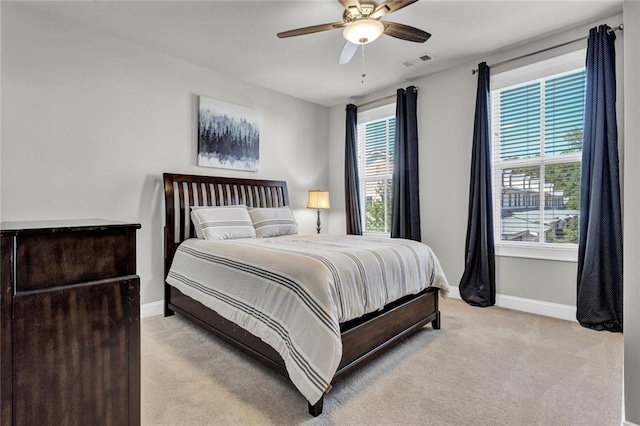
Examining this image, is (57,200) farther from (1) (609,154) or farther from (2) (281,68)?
(1) (609,154)

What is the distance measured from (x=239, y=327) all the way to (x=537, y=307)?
3036mm

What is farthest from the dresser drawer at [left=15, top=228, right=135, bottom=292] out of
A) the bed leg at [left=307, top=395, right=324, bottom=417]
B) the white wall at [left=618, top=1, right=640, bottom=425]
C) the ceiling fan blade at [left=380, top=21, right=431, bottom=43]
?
the ceiling fan blade at [left=380, top=21, right=431, bottom=43]

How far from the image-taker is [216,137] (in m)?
3.98

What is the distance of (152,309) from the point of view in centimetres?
339

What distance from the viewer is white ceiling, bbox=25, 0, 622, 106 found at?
2.72m

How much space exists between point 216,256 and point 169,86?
219 cm

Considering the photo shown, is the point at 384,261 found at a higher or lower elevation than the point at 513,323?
higher

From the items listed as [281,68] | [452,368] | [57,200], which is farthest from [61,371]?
[281,68]

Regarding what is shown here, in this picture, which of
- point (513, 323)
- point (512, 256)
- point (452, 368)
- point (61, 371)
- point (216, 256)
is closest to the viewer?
point (61, 371)

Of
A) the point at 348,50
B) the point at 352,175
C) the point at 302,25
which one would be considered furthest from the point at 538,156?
the point at 302,25

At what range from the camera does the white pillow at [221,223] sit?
326 centimetres

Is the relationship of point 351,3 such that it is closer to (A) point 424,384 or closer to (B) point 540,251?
(A) point 424,384

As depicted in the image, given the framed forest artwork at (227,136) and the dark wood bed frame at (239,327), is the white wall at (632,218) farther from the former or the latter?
the framed forest artwork at (227,136)

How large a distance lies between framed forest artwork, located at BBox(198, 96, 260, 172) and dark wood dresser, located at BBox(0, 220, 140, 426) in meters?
3.01
